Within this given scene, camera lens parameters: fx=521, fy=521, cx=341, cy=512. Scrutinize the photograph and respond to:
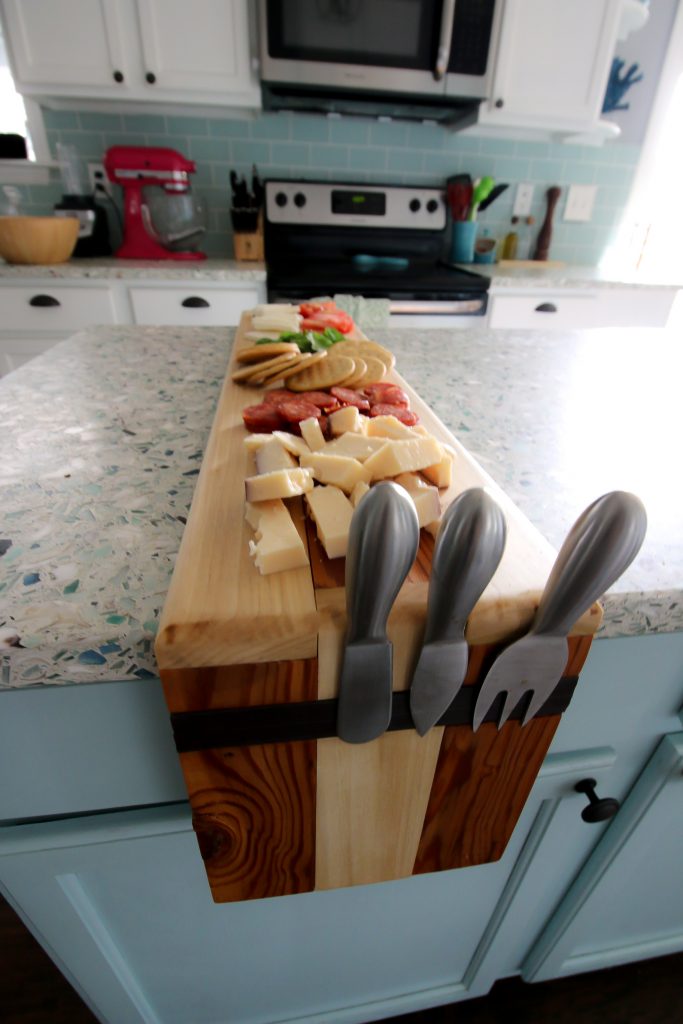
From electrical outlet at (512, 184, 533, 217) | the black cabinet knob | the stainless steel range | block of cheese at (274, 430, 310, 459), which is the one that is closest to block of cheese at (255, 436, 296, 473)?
block of cheese at (274, 430, 310, 459)

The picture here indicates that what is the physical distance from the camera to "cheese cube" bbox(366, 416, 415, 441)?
493 millimetres

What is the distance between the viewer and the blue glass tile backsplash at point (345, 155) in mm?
2195

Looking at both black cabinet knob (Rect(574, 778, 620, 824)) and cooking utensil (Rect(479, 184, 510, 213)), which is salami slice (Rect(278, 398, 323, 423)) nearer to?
black cabinet knob (Rect(574, 778, 620, 824))

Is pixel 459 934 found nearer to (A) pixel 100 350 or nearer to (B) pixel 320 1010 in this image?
(B) pixel 320 1010

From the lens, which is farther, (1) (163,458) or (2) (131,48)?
(2) (131,48)

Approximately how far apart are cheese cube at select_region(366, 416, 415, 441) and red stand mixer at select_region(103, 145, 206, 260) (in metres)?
2.05

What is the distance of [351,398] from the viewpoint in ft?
2.01

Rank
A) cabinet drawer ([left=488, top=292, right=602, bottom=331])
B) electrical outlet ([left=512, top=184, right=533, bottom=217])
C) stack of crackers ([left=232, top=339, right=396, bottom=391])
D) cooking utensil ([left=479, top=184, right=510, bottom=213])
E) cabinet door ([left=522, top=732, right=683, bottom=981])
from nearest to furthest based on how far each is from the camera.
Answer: cabinet door ([left=522, top=732, right=683, bottom=981]) < stack of crackers ([left=232, top=339, right=396, bottom=391]) < cabinet drawer ([left=488, top=292, right=602, bottom=331]) < cooking utensil ([left=479, top=184, right=510, bottom=213]) < electrical outlet ([left=512, top=184, right=533, bottom=217])

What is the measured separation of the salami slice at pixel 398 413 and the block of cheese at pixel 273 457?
0.15 m

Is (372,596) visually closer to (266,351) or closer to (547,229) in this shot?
(266,351)

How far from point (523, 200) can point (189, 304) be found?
5.78ft

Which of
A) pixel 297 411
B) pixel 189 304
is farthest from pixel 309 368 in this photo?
pixel 189 304

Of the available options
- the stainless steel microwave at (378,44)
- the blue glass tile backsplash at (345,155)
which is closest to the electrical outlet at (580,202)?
the blue glass tile backsplash at (345,155)

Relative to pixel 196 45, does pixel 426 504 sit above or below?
below
